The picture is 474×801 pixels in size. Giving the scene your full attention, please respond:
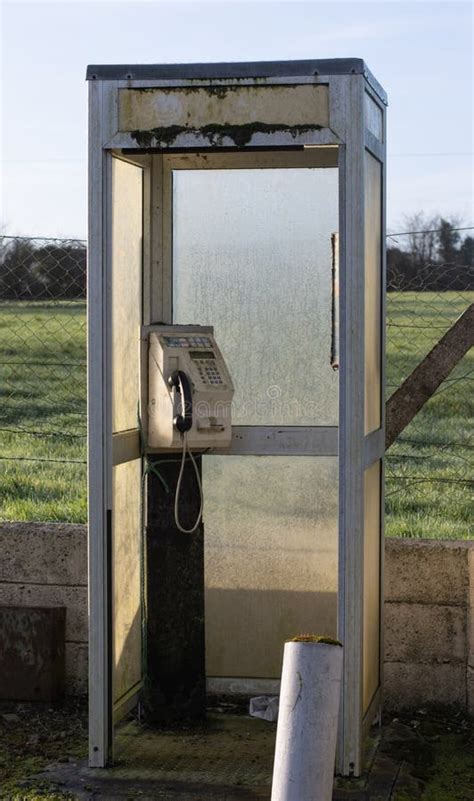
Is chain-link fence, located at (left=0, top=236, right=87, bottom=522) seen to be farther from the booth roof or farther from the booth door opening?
the booth roof

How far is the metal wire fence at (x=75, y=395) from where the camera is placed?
25.1ft

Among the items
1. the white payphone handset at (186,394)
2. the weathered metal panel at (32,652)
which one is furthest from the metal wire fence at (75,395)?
the white payphone handset at (186,394)

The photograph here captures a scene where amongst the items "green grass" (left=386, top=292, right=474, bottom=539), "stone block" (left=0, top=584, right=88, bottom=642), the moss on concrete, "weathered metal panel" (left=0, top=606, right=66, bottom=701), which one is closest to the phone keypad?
the moss on concrete

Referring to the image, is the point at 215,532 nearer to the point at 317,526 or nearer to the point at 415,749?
the point at 317,526

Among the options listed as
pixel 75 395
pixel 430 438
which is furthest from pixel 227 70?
pixel 75 395

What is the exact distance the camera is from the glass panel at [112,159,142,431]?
5781 mm

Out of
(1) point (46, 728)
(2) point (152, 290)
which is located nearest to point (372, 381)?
(2) point (152, 290)

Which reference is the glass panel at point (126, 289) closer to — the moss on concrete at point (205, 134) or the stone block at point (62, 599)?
the moss on concrete at point (205, 134)

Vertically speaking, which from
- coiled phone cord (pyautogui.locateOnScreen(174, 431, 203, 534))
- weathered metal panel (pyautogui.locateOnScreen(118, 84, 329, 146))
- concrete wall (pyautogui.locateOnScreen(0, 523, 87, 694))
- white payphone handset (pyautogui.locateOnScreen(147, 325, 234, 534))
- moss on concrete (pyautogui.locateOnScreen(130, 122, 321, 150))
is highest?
weathered metal panel (pyautogui.locateOnScreen(118, 84, 329, 146))

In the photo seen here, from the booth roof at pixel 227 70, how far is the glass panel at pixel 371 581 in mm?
1672

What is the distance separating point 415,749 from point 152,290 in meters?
2.43

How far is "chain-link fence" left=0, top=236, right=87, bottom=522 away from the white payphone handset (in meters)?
1.89

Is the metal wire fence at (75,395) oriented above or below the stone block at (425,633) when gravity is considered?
above

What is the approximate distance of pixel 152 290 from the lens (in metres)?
6.34
